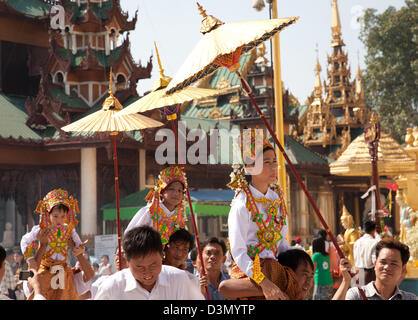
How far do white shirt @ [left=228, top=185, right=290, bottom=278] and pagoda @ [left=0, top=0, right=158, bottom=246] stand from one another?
1593 centimetres

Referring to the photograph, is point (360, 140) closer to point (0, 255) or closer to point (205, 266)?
point (205, 266)

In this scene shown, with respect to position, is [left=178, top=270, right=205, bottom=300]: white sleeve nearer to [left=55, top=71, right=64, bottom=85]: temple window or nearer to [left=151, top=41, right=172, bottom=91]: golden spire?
[left=151, top=41, right=172, bottom=91]: golden spire

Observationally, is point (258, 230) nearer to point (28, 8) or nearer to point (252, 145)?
point (252, 145)

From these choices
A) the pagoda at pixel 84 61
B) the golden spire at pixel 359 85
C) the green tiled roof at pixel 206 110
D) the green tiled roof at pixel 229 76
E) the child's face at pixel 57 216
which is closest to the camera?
the child's face at pixel 57 216

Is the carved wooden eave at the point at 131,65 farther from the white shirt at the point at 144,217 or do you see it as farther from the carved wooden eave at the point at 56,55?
the white shirt at the point at 144,217

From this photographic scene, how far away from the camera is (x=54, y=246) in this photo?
309 inches

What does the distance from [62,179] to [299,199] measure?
34.3 ft

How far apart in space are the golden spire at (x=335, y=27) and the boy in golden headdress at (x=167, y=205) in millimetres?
35326

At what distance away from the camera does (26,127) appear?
22.7 m

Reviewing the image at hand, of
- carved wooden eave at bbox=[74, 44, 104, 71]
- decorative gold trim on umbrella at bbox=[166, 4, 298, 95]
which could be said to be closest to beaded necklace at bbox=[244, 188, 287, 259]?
decorative gold trim on umbrella at bbox=[166, 4, 298, 95]

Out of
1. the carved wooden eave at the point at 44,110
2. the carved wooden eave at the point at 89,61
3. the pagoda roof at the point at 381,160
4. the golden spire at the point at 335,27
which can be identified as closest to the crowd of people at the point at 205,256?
the pagoda roof at the point at 381,160

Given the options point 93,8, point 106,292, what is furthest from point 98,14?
point 106,292

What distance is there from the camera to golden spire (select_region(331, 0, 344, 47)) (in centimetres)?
4094

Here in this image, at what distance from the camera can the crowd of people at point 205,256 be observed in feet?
12.9
